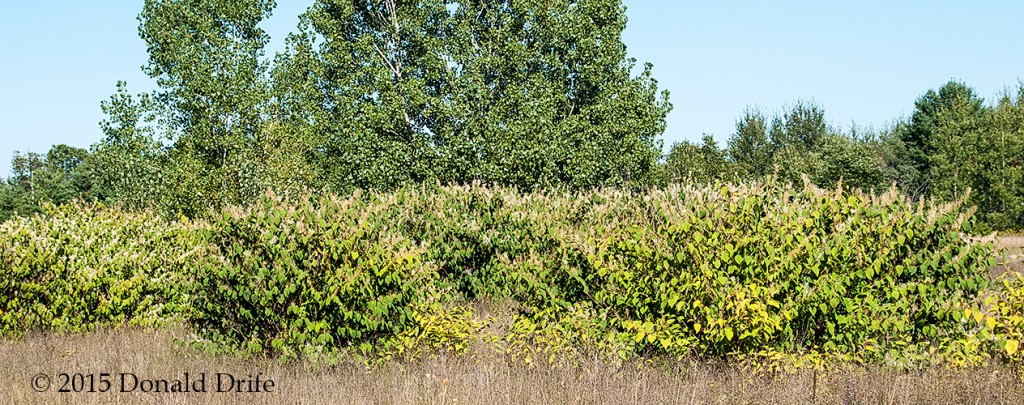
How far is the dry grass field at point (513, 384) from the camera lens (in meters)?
5.62

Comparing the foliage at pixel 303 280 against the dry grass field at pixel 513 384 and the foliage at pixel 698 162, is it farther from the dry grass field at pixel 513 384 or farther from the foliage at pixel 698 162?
the foliage at pixel 698 162

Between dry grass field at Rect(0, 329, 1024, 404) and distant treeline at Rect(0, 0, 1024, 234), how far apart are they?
15.4 metres

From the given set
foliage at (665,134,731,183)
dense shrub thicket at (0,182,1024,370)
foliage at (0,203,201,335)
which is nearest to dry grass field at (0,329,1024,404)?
dense shrub thicket at (0,182,1024,370)

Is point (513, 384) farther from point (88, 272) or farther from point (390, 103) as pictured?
point (390, 103)

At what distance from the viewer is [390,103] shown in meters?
25.5

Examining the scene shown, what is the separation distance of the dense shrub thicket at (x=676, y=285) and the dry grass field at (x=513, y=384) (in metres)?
0.22

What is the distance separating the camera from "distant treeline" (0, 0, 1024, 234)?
2406 cm

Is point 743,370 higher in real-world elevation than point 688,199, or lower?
lower

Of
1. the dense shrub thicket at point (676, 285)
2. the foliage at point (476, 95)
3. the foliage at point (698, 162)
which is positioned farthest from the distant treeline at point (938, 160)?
the dense shrub thicket at point (676, 285)

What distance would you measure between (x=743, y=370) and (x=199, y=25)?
23.9 meters

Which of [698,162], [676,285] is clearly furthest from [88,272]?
[698,162]

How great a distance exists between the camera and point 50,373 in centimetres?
690

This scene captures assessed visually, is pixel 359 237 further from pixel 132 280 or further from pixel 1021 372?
pixel 1021 372

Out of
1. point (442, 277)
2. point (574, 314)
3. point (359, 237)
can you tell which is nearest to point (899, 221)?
point (574, 314)
